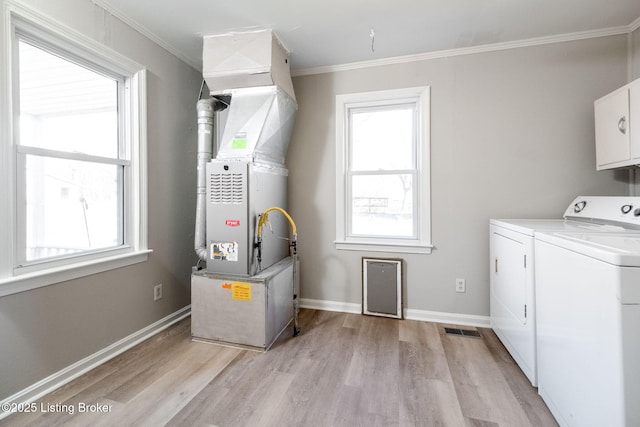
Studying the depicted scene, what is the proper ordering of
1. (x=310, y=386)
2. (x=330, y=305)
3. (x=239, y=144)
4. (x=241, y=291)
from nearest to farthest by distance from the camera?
1. (x=310, y=386)
2. (x=241, y=291)
3. (x=239, y=144)
4. (x=330, y=305)

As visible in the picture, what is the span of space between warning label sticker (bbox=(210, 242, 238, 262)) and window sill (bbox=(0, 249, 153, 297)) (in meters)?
0.58

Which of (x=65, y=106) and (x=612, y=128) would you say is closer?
(x=65, y=106)

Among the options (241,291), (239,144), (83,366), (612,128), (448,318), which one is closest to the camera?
(83,366)

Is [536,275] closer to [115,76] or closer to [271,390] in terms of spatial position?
[271,390]

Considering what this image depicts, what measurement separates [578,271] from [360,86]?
2.29 meters

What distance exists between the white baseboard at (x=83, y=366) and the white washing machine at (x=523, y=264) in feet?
9.08

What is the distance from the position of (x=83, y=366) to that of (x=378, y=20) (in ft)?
Result: 10.5

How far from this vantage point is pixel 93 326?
1.89m

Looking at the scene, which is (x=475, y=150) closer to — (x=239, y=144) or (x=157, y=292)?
(x=239, y=144)

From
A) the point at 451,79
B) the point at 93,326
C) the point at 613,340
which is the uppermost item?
the point at 451,79

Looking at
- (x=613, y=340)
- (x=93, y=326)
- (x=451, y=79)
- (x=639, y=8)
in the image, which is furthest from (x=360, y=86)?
(x=93, y=326)

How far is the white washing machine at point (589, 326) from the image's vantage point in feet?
3.16

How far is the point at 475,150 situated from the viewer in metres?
2.50

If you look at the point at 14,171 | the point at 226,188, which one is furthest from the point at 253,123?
the point at 14,171
